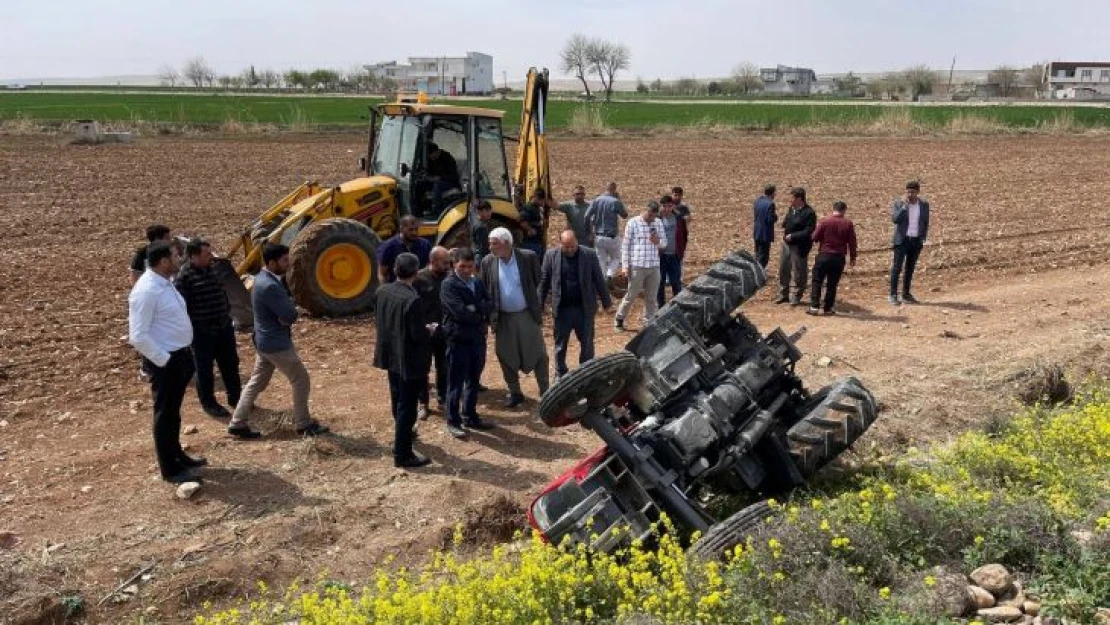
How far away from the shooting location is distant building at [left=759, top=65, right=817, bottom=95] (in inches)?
5379

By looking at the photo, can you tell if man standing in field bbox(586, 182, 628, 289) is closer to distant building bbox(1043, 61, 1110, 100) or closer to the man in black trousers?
the man in black trousers

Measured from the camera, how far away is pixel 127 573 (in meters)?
5.48

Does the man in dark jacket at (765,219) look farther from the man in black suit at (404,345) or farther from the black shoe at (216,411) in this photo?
the black shoe at (216,411)

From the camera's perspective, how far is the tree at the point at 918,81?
87188 mm

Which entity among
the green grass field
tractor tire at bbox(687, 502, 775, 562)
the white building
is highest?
the white building

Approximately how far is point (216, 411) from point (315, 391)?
918 millimetres

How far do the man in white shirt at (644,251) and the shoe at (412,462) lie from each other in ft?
12.7

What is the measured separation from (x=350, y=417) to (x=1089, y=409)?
5741mm

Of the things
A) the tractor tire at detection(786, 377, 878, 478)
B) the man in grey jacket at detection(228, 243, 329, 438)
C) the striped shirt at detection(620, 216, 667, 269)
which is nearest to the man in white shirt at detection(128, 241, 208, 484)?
the man in grey jacket at detection(228, 243, 329, 438)

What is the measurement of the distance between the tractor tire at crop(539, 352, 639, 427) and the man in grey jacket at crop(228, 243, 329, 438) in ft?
9.05

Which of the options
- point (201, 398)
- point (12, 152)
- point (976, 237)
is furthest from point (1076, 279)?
point (12, 152)

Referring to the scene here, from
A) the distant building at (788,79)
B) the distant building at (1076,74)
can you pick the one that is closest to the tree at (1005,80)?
the distant building at (1076,74)

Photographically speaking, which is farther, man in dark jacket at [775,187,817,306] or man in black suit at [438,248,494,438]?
man in dark jacket at [775,187,817,306]

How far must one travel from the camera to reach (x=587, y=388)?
5.12 m
